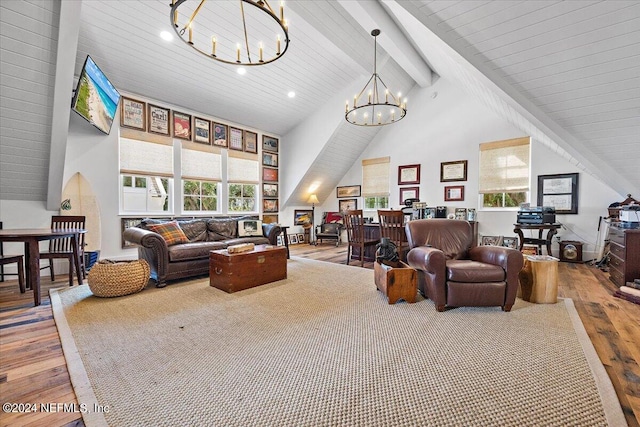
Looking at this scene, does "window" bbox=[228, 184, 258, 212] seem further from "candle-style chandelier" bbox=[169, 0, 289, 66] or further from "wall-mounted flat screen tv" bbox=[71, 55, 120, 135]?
"candle-style chandelier" bbox=[169, 0, 289, 66]

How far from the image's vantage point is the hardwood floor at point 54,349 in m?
1.32

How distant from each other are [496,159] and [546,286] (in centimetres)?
354

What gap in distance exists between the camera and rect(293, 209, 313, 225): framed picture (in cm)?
752

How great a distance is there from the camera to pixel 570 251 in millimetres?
4633

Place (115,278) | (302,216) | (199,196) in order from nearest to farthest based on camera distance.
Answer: (115,278)
(199,196)
(302,216)

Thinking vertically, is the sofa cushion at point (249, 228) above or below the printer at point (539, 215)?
below

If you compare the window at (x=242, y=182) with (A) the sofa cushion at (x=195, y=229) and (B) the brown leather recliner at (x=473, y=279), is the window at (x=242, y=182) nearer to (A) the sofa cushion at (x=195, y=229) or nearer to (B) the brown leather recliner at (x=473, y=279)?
(A) the sofa cushion at (x=195, y=229)

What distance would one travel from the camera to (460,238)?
3.06 meters

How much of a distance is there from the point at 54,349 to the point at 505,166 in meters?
6.83

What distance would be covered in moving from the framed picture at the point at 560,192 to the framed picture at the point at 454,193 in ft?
4.32

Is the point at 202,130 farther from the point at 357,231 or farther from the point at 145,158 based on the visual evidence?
the point at 357,231

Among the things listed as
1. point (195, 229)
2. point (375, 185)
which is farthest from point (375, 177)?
point (195, 229)

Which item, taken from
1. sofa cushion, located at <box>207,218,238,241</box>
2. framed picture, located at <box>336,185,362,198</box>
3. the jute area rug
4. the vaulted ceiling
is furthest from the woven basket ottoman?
framed picture, located at <box>336,185,362,198</box>

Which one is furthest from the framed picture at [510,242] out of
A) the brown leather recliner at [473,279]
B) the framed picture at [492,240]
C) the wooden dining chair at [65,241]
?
the wooden dining chair at [65,241]
